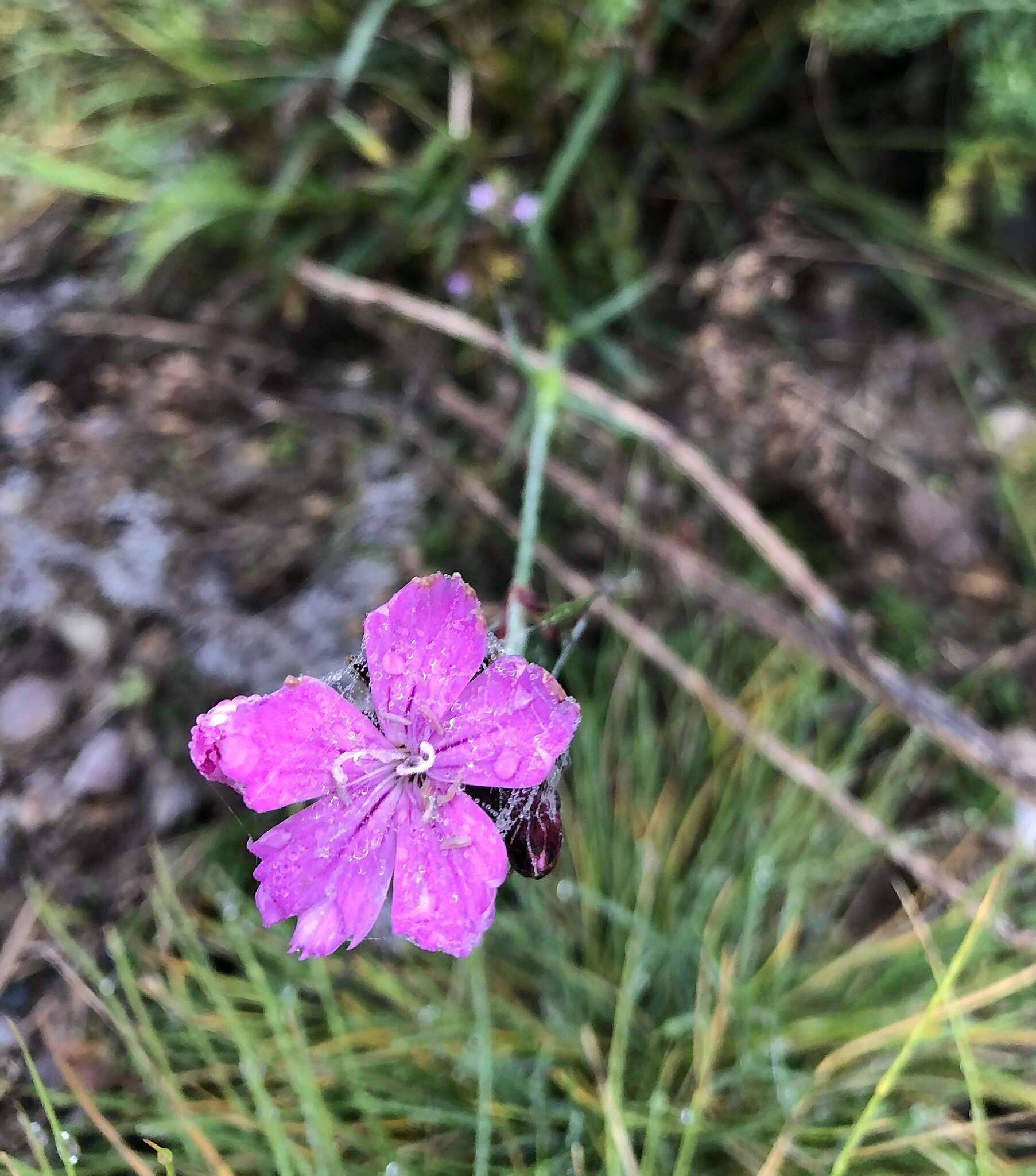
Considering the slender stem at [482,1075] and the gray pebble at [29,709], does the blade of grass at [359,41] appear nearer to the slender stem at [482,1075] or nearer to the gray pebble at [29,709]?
the gray pebble at [29,709]

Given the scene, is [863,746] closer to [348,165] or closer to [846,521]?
[846,521]

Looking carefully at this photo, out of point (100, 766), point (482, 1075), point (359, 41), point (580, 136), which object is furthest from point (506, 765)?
point (359, 41)

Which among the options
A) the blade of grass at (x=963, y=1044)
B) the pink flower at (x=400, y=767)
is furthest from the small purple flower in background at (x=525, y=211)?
the blade of grass at (x=963, y=1044)

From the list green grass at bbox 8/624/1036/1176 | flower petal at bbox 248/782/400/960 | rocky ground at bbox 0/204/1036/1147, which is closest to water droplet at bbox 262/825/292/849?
flower petal at bbox 248/782/400/960

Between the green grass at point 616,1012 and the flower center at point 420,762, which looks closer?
the flower center at point 420,762

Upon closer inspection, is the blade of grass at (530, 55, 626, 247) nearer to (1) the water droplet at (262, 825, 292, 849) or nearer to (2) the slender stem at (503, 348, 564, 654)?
(2) the slender stem at (503, 348, 564, 654)

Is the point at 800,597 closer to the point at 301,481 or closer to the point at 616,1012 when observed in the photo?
the point at 616,1012
